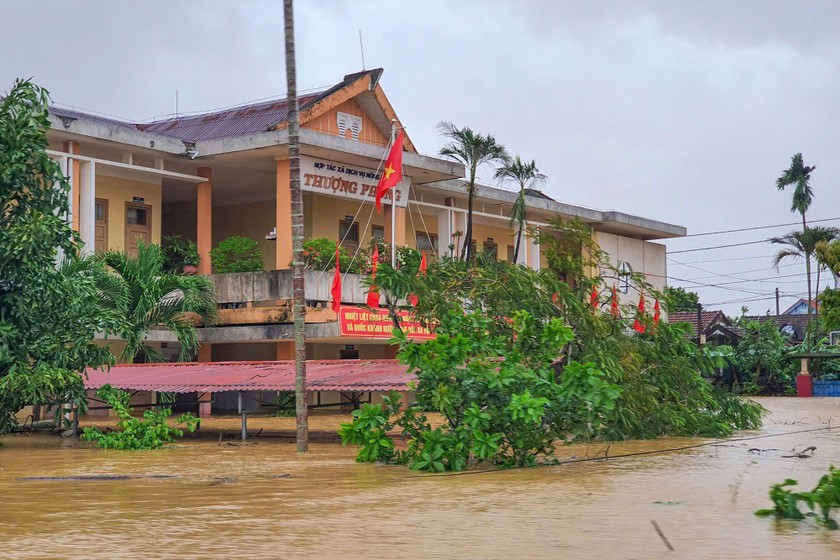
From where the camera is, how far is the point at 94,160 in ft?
87.5

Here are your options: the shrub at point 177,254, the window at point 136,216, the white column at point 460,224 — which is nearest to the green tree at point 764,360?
the white column at point 460,224

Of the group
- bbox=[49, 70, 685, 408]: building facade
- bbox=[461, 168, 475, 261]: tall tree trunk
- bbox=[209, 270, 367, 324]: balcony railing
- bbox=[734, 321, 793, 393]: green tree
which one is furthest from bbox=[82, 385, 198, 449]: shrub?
bbox=[734, 321, 793, 393]: green tree

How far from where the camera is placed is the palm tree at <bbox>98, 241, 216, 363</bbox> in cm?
2573

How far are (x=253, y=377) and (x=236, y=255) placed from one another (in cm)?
1059

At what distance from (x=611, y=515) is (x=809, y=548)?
209 centimetres

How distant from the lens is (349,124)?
31984 mm

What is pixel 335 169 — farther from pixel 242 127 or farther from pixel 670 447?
pixel 670 447

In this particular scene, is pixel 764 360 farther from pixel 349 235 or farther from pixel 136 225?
pixel 136 225

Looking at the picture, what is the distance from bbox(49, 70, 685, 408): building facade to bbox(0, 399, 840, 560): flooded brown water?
11.8 m

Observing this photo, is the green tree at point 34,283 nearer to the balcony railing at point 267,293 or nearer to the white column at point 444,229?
the balcony railing at point 267,293

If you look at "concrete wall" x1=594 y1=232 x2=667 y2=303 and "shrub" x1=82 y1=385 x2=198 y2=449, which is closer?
"shrub" x1=82 y1=385 x2=198 y2=449

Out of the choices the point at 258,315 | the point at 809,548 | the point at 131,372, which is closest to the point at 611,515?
the point at 809,548

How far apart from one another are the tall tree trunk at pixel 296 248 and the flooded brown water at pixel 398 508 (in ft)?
2.73

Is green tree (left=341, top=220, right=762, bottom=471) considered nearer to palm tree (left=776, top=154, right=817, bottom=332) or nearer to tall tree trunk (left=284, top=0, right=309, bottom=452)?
tall tree trunk (left=284, top=0, right=309, bottom=452)
